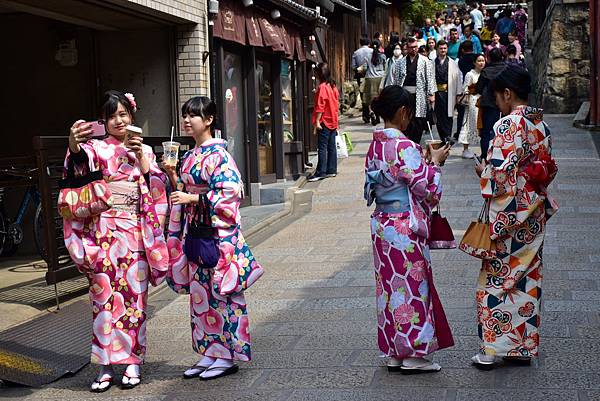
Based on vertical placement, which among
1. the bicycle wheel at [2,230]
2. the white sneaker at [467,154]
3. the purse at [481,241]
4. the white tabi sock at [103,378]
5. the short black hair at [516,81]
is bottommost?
the white tabi sock at [103,378]

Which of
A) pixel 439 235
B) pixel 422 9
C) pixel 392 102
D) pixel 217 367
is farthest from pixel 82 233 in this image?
pixel 422 9

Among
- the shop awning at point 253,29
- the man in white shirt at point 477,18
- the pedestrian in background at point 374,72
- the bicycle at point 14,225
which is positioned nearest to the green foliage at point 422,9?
the man in white shirt at point 477,18

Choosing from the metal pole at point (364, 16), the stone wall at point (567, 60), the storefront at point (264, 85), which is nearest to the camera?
the storefront at point (264, 85)

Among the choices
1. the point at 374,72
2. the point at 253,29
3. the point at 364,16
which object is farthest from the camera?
the point at 364,16

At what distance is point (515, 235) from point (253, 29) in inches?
386

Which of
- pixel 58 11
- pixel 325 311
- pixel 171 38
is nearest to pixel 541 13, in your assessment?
pixel 171 38

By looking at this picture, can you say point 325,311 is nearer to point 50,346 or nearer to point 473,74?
point 50,346

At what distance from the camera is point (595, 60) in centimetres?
2072

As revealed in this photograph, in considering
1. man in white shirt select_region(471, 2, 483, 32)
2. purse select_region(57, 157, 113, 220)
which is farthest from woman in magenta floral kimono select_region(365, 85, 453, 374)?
man in white shirt select_region(471, 2, 483, 32)

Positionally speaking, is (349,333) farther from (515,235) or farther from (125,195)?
(125,195)

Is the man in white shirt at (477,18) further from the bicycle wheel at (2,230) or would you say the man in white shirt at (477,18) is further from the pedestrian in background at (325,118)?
the bicycle wheel at (2,230)

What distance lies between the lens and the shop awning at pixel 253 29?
45.7ft

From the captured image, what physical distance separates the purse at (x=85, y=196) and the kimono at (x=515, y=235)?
250cm

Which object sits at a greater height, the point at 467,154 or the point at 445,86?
the point at 445,86
